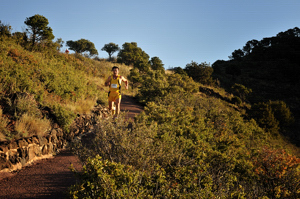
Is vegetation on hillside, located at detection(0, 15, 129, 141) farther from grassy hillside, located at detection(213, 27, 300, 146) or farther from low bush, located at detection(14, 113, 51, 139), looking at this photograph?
grassy hillside, located at detection(213, 27, 300, 146)

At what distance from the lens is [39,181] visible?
136 inches

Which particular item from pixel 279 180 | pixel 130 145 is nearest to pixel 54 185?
pixel 130 145

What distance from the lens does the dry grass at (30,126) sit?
4.50 meters

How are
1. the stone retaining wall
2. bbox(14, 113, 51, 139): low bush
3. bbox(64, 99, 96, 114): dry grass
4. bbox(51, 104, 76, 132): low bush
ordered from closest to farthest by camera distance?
the stone retaining wall → bbox(14, 113, 51, 139): low bush → bbox(51, 104, 76, 132): low bush → bbox(64, 99, 96, 114): dry grass

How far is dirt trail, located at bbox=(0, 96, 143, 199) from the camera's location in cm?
305

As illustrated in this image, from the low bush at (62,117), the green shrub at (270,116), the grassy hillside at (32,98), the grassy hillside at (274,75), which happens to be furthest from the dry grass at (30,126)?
the grassy hillside at (274,75)

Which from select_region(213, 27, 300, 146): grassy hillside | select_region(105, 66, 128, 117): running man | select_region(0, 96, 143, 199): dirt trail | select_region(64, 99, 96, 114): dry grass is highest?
select_region(213, 27, 300, 146): grassy hillside

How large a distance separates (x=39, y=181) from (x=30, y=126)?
1861mm

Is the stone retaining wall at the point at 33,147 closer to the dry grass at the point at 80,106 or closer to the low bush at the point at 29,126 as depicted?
the low bush at the point at 29,126

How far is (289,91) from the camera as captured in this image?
32781 millimetres

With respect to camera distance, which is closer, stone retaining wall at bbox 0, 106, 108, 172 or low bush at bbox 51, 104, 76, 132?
stone retaining wall at bbox 0, 106, 108, 172

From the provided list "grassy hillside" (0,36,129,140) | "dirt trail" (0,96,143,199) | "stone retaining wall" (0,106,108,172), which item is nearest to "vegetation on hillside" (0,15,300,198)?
"grassy hillside" (0,36,129,140)

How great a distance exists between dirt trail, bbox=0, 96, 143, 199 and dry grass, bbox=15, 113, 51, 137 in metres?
0.82

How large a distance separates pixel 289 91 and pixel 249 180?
35908 millimetres
